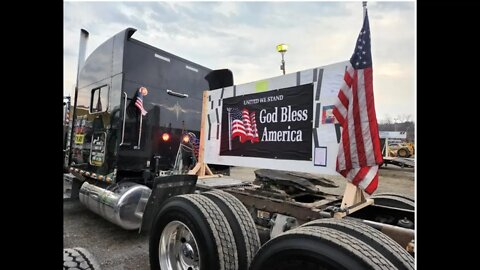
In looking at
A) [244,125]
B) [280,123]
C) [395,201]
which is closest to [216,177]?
[244,125]

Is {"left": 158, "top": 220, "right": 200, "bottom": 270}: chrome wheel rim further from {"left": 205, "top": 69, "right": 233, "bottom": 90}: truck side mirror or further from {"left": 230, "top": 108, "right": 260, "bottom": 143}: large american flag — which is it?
{"left": 205, "top": 69, "right": 233, "bottom": 90}: truck side mirror

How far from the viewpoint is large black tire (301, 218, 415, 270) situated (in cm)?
166

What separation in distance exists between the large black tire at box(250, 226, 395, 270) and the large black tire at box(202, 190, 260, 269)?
0.49 metres

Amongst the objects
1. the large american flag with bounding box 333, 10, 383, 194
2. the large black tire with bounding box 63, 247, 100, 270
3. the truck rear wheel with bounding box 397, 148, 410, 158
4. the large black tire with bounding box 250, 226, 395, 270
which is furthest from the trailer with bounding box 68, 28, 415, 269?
the truck rear wheel with bounding box 397, 148, 410, 158

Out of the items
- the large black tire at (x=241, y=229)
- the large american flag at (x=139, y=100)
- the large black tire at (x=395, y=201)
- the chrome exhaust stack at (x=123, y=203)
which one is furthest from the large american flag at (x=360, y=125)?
the large american flag at (x=139, y=100)

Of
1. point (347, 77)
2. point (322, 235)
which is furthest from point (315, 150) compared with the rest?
point (322, 235)

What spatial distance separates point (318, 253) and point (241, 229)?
3.24ft

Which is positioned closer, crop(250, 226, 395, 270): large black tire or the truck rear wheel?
crop(250, 226, 395, 270): large black tire

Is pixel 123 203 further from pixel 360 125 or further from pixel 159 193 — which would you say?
pixel 360 125

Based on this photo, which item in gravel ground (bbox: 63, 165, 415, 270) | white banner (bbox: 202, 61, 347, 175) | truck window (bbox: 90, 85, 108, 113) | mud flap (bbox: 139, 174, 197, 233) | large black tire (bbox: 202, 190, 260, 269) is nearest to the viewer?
large black tire (bbox: 202, 190, 260, 269)

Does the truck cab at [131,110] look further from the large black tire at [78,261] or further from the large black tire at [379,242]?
the large black tire at [379,242]

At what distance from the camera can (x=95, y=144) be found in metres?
5.29
